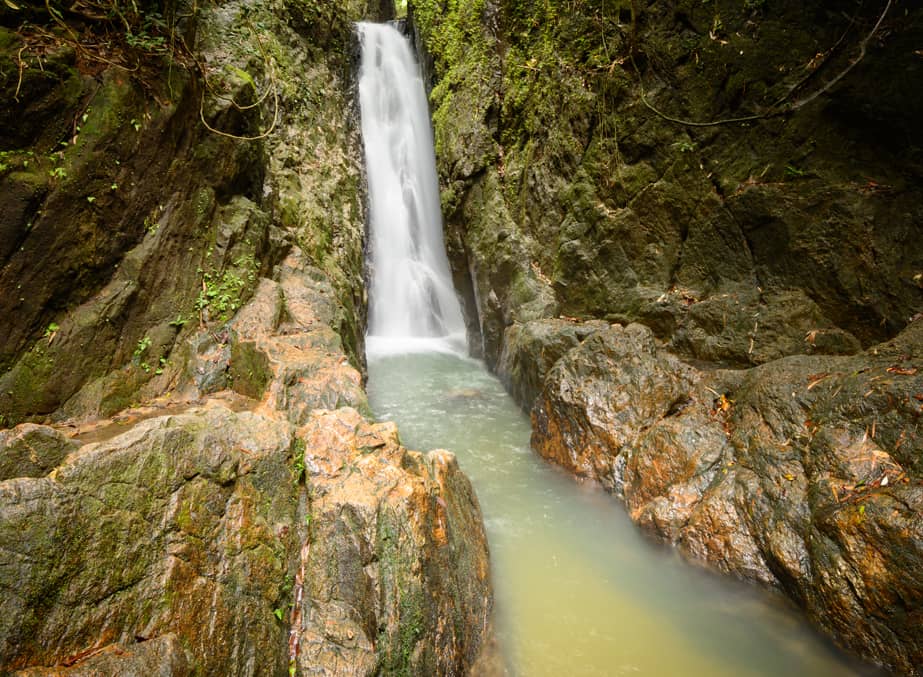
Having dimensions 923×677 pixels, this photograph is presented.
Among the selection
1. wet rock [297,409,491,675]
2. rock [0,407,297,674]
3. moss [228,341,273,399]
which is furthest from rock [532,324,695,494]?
rock [0,407,297,674]

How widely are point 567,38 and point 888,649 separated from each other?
29.4 feet

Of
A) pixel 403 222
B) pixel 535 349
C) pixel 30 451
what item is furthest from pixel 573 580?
pixel 403 222

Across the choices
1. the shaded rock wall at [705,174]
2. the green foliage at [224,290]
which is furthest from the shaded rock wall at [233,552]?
the shaded rock wall at [705,174]

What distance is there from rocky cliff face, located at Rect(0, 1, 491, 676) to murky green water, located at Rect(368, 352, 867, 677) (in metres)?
0.50

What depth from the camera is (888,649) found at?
9.45ft

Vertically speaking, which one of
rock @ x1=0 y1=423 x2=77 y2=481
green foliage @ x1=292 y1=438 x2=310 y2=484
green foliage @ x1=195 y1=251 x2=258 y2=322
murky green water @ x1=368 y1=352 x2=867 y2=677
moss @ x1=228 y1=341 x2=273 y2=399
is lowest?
murky green water @ x1=368 y1=352 x2=867 y2=677

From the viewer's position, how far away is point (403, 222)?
40.8ft

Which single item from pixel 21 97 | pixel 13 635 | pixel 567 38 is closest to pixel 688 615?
pixel 13 635

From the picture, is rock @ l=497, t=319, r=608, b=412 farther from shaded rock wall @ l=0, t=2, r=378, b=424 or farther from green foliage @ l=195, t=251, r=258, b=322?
green foliage @ l=195, t=251, r=258, b=322

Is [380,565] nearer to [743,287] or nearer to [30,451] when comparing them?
[30,451]

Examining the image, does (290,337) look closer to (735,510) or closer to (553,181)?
(735,510)

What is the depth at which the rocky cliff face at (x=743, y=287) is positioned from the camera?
11.2ft

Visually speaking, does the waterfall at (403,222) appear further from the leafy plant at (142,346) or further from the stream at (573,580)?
the leafy plant at (142,346)

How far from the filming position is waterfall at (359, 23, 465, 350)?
1195cm
